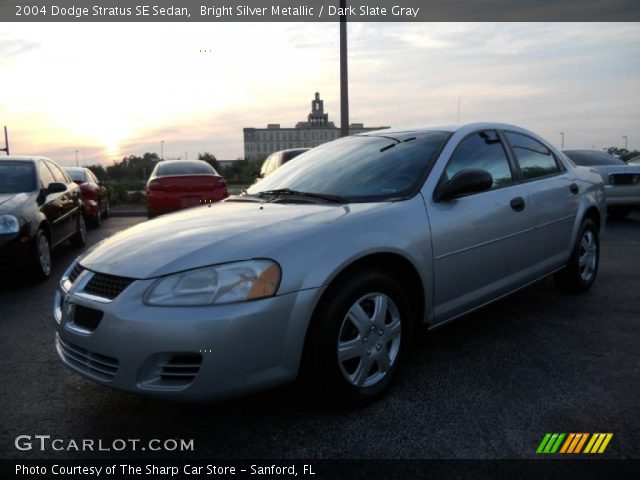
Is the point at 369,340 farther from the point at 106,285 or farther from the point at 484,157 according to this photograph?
the point at 484,157

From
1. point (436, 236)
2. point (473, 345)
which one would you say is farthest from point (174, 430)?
point (473, 345)

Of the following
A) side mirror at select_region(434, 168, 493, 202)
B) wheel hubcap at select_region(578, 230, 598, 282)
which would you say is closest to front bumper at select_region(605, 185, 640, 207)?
wheel hubcap at select_region(578, 230, 598, 282)

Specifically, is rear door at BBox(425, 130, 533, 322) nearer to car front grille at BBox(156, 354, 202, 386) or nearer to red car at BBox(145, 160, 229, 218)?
car front grille at BBox(156, 354, 202, 386)

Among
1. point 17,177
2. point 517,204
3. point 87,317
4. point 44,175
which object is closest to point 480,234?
point 517,204

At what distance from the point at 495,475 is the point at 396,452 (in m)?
0.42

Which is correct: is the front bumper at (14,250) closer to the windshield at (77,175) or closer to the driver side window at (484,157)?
the driver side window at (484,157)

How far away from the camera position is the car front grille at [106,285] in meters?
2.41

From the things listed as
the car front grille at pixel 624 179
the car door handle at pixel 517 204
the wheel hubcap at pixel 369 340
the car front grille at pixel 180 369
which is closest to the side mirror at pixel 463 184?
the car door handle at pixel 517 204

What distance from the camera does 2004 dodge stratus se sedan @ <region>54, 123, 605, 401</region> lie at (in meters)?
2.29

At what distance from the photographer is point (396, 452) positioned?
235 cm

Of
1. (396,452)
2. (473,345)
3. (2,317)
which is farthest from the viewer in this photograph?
(2,317)

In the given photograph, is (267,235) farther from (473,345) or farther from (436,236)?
(473,345)

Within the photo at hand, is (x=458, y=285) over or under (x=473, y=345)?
over

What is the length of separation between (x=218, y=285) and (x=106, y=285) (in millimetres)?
586
